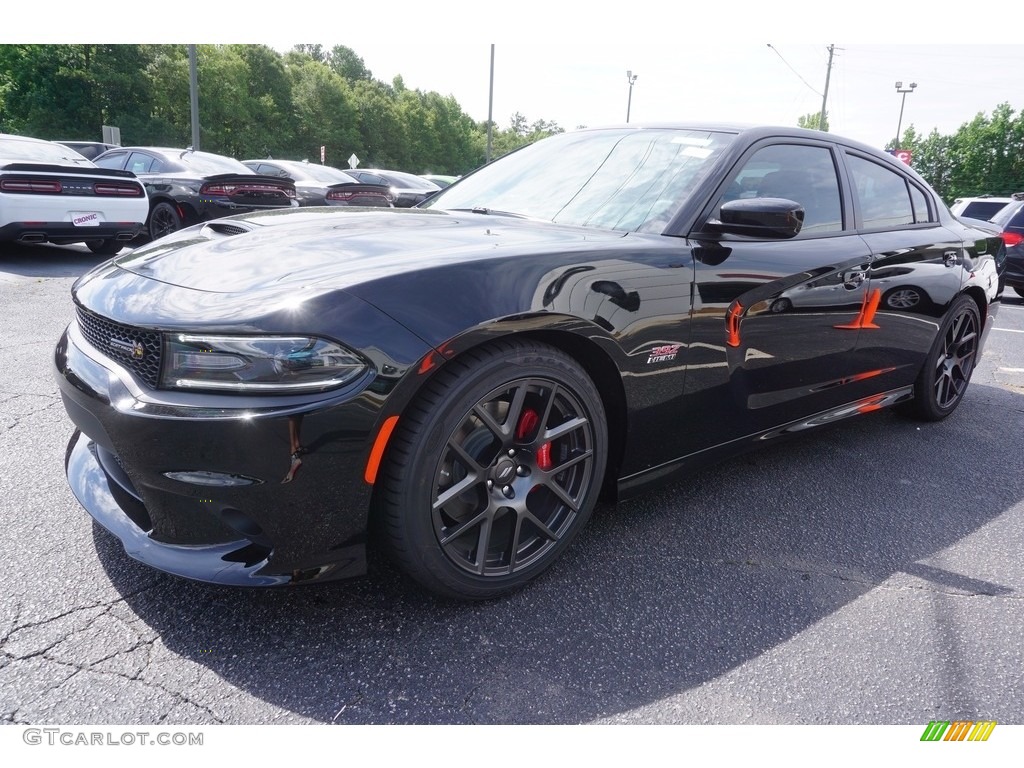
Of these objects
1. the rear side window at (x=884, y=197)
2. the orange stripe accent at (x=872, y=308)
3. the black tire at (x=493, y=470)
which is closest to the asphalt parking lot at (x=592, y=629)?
the black tire at (x=493, y=470)

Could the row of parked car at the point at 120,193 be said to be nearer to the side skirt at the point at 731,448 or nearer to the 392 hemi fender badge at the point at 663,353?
the side skirt at the point at 731,448

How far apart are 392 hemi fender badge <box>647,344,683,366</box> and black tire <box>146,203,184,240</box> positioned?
8391 millimetres

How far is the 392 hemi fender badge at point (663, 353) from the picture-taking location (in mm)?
2242

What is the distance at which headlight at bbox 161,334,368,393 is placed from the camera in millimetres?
1656

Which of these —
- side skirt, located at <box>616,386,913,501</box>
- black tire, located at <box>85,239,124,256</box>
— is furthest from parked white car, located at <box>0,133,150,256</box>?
side skirt, located at <box>616,386,913,501</box>

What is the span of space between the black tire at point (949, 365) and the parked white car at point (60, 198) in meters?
7.83

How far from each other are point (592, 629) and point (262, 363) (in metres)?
1.12

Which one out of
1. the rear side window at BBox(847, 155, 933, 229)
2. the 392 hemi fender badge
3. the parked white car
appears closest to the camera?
the 392 hemi fender badge

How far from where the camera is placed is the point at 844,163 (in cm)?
319

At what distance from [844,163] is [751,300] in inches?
44.8

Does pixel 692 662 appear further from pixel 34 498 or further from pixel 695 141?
pixel 34 498

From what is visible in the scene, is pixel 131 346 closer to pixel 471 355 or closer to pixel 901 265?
pixel 471 355
